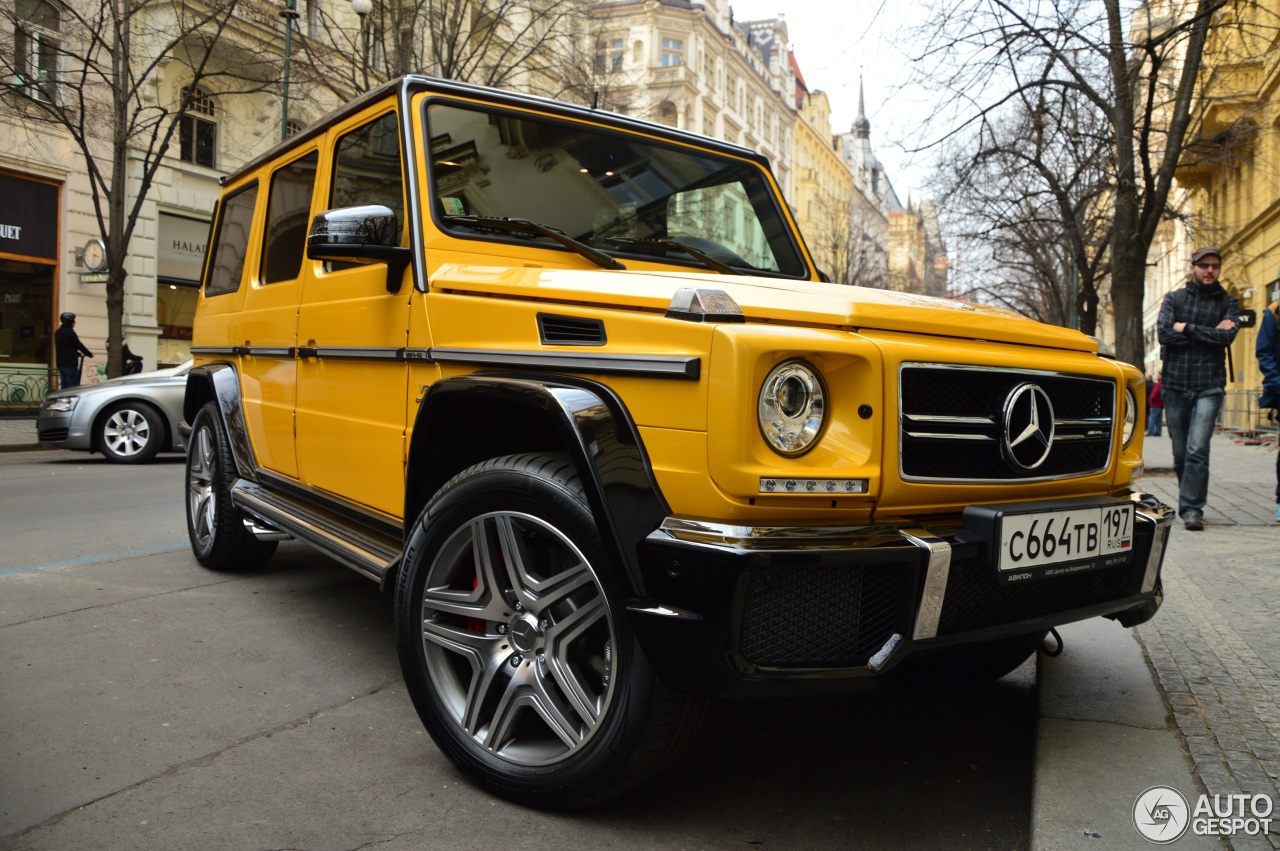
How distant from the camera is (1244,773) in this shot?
2586mm

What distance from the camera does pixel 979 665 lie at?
3.48m

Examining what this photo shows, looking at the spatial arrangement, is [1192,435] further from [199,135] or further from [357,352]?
[199,135]

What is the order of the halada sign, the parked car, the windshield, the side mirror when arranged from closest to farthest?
the side mirror < the windshield < the parked car < the halada sign

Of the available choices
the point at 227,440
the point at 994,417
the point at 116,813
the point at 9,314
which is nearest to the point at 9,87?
the point at 9,314

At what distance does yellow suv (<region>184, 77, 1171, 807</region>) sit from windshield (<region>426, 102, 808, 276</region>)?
0.01 m

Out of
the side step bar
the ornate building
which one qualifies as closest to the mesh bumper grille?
the side step bar

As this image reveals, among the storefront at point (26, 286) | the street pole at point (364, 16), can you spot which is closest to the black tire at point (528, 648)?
the street pole at point (364, 16)

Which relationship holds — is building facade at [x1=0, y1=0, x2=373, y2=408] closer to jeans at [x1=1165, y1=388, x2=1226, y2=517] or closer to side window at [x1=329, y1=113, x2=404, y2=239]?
side window at [x1=329, y1=113, x2=404, y2=239]

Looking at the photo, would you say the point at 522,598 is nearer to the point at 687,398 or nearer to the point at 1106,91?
the point at 687,398

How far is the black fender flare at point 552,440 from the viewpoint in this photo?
2.25 meters

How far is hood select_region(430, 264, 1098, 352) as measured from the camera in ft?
7.79

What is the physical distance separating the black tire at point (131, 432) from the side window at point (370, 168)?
29.3 ft

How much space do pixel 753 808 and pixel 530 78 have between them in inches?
1110

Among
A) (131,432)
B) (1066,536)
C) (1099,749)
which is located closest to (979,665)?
(1099,749)
